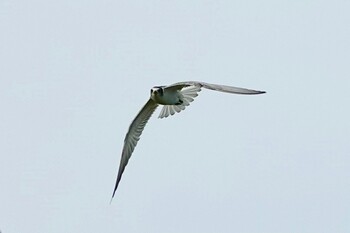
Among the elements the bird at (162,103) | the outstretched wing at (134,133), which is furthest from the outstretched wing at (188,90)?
the outstretched wing at (134,133)

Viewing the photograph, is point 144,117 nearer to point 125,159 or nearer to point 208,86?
point 125,159

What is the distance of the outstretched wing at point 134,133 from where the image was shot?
19219 mm

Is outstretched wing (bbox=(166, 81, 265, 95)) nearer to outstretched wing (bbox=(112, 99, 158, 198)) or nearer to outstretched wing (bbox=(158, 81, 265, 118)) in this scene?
outstretched wing (bbox=(158, 81, 265, 118))

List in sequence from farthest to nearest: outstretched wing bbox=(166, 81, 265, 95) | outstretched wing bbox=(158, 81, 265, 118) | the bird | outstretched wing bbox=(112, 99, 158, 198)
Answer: outstretched wing bbox=(112, 99, 158, 198) < the bird < outstretched wing bbox=(158, 81, 265, 118) < outstretched wing bbox=(166, 81, 265, 95)

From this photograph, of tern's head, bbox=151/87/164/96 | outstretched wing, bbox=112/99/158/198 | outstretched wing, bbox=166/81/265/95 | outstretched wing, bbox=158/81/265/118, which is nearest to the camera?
outstretched wing, bbox=166/81/265/95

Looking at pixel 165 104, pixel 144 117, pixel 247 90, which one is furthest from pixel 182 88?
pixel 247 90

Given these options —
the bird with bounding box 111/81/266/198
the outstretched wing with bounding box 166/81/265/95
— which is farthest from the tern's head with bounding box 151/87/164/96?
the outstretched wing with bounding box 166/81/265/95

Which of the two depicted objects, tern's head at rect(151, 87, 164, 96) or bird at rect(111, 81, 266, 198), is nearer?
bird at rect(111, 81, 266, 198)

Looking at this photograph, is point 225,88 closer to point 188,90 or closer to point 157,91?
point 157,91

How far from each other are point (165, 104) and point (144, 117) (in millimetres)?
1408

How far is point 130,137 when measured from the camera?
1955 centimetres

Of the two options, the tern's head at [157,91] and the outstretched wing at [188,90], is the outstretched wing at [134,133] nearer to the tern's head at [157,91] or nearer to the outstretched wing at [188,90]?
the outstretched wing at [188,90]

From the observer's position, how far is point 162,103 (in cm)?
1788

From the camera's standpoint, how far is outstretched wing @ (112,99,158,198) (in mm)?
19219
